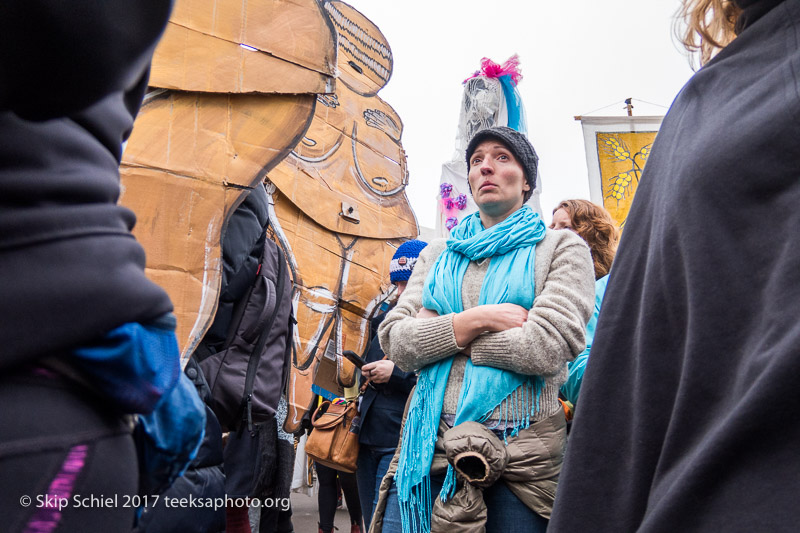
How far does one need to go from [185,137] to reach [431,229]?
1017 centimetres

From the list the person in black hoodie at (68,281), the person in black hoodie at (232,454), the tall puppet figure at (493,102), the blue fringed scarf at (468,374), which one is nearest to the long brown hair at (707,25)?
the person in black hoodie at (68,281)

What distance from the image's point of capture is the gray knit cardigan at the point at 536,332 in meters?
1.84

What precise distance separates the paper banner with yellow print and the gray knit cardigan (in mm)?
4967

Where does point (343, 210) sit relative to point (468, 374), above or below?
above

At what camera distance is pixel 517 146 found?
7.55 feet

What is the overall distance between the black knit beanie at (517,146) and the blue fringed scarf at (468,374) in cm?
18

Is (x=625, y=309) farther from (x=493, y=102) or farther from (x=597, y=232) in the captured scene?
(x=493, y=102)

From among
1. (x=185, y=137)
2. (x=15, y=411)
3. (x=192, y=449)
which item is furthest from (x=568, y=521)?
(x=185, y=137)

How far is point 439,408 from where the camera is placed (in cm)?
191

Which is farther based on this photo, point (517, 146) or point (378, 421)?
point (378, 421)

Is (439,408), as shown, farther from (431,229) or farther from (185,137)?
(431,229)

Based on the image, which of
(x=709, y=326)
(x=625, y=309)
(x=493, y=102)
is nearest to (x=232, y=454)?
(x=625, y=309)

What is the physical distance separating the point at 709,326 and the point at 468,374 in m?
1.26

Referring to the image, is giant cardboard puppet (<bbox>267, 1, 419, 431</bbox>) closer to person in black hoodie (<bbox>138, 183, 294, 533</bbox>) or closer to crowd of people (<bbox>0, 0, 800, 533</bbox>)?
person in black hoodie (<bbox>138, 183, 294, 533</bbox>)
